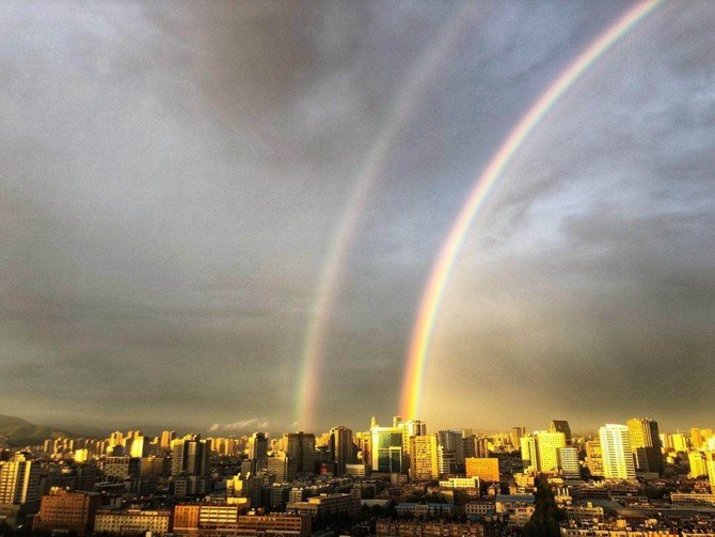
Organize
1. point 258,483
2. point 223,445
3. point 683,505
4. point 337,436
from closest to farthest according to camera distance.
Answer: point 683,505 < point 258,483 < point 337,436 < point 223,445

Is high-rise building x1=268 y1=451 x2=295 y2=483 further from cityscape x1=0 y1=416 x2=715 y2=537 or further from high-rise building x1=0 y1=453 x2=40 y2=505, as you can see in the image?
high-rise building x1=0 y1=453 x2=40 y2=505

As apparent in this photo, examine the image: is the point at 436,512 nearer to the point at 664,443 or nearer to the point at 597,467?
the point at 597,467

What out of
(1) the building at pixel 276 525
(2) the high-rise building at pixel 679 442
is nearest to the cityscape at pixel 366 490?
(1) the building at pixel 276 525

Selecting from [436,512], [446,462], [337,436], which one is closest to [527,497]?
[436,512]

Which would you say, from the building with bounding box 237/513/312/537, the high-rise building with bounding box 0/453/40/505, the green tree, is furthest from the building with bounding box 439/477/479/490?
the high-rise building with bounding box 0/453/40/505

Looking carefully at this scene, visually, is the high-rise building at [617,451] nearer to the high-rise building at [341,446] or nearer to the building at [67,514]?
the high-rise building at [341,446]

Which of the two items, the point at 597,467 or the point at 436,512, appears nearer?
the point at 436,512
